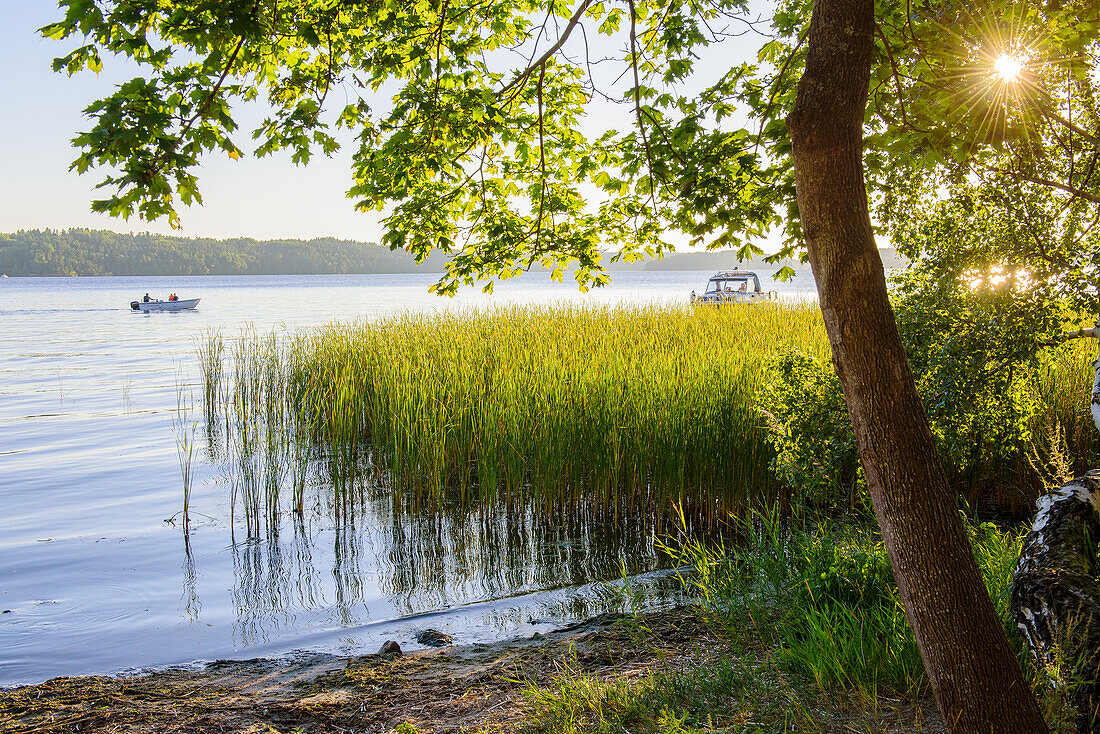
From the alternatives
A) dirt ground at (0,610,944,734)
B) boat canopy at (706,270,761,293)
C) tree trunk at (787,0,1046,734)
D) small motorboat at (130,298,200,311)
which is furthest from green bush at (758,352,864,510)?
small motorboat at (130,298,200,311)

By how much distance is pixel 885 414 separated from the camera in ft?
7.54

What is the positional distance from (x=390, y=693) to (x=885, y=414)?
9.01 feet

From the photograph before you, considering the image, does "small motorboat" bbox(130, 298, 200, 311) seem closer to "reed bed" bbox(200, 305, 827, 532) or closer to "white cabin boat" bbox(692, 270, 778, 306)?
"white cabin boat" bbox(692, 270, 778, 306)

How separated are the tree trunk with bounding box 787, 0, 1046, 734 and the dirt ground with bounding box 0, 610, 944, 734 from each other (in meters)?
0.45

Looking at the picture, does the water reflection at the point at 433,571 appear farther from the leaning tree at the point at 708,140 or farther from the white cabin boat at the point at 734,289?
the white cabin boat at the point at 734,289

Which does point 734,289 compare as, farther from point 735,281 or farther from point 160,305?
point 160,305

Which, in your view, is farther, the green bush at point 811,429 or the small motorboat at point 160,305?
the small motorboat at point 160,305

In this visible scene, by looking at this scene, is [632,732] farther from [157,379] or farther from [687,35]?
[157,379]

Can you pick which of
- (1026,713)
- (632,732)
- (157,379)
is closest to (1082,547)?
(1026,713)

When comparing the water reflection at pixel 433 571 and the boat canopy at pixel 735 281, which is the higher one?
the boat canopy at pixel 735 281

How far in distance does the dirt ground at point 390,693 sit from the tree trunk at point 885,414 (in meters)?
0.45

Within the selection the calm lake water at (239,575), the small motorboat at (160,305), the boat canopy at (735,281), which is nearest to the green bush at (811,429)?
the calm lake water at (239,575)

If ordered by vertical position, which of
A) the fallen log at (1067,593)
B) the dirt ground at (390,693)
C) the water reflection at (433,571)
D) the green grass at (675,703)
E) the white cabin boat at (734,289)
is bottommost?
the water reflection at (433,571)

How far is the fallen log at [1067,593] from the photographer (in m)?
2.46
